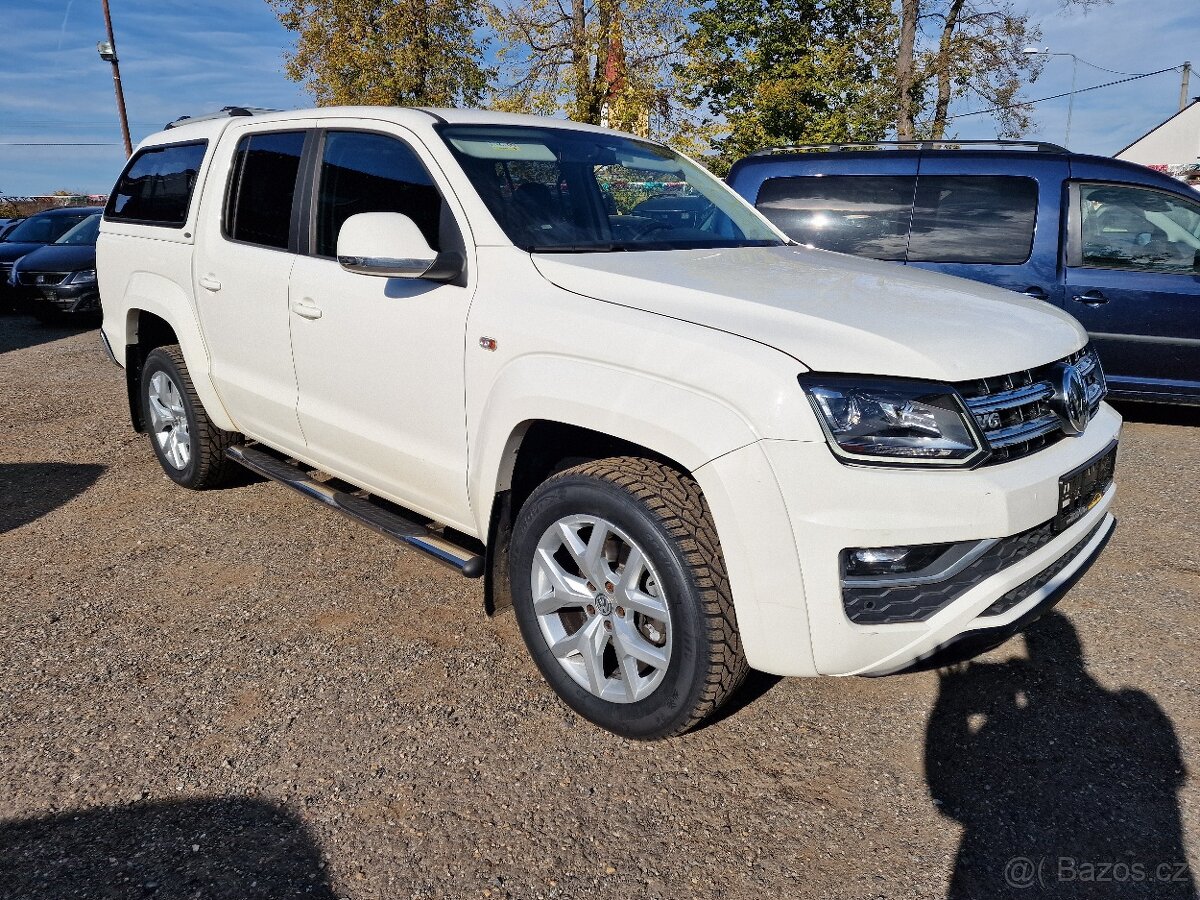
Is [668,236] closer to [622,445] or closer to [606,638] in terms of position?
[622,445]

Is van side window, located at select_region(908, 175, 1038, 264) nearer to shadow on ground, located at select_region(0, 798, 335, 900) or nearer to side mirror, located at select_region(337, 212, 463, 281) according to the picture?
side mirror, located at select_region(337, 212, 463, 281)

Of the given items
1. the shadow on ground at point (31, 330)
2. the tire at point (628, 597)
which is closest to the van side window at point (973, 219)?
the tire at point (628, 597)

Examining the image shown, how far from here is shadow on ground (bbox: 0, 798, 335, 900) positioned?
2082mm

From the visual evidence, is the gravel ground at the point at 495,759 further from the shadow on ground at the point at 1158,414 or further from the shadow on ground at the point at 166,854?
the shadow on ground at the point at 1158,414

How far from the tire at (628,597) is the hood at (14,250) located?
13439 millimetres

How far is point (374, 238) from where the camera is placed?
2762mm

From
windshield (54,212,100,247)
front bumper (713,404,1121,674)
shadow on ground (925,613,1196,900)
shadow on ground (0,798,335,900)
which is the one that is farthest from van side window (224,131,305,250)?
windshield (54,212,100,247)

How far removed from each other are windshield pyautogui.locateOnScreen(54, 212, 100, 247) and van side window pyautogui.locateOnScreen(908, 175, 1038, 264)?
11616 mm

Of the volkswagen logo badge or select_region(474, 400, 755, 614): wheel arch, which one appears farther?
select_region(474, 400, 755, 614): wheel arch

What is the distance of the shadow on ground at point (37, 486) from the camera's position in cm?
471

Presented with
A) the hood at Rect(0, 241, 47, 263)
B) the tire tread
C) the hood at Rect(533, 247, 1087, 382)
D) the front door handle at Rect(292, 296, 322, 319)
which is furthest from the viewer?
the hood at Rect(0, 241, 47, 263)

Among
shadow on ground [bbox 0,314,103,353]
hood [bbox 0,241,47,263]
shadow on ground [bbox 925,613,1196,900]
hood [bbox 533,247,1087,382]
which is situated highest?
hood [bbox 533,247,1087,382]

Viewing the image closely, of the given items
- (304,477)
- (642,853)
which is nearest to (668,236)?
(304,477)

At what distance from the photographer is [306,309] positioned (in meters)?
3.46
